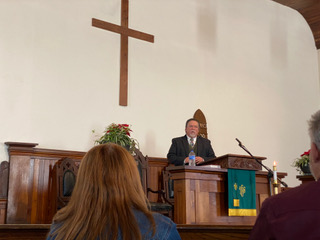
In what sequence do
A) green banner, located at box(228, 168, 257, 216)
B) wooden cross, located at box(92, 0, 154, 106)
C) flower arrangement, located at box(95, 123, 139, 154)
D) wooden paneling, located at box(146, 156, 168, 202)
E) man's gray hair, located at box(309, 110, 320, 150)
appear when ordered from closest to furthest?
1. man's gray hair, located at box(309, 110, 320, 150)
2. green banner, located at box(228, 168, 257, 216)
3. flower arrangement, located at box(95, 123, 139, 154)
4. wooden paneling, located at box(146, 156, 168, 202)
5. wooden cross, located at box(92, 0, 154, 106)

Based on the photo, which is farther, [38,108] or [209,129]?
[209,129]

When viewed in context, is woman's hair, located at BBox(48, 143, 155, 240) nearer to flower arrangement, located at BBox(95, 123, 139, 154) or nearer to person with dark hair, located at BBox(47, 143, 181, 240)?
person with dark hair, located at BBox(47, 143, 181, 240)

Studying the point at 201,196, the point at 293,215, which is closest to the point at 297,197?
the point at 293,215

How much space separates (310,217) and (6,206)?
5.22 meters

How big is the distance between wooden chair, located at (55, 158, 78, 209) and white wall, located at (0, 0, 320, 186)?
49 centimetres

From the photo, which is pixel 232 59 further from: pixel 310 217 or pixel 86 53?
pixel 310 217

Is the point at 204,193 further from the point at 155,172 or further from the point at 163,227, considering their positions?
the point at 155,172

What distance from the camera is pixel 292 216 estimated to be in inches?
50.0

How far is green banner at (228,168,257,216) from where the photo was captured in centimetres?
416

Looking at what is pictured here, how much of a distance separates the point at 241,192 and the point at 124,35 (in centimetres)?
414

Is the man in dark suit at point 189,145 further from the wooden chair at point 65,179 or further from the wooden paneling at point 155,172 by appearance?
the wooden chair at point 65,179

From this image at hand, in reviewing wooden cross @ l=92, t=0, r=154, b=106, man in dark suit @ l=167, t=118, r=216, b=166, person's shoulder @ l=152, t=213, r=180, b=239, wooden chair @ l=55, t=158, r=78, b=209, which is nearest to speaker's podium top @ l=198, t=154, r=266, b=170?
man in dark suit @ l=167, t=118, r=216, b=166

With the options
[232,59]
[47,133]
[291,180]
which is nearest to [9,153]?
[47,133]

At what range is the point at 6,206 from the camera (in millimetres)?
5734
